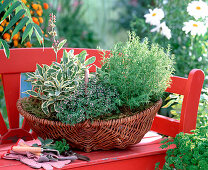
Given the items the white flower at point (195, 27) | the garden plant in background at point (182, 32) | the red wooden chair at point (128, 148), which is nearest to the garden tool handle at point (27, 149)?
the red wooden chair at point (128, 148)

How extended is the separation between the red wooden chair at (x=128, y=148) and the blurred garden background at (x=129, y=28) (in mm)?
193

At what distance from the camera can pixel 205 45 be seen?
261 cm

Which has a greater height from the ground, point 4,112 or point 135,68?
point 135,68

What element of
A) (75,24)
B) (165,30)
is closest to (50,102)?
(165,30)

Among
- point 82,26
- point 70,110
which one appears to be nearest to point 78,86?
point 70,110

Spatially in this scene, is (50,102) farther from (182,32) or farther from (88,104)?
(182,32)

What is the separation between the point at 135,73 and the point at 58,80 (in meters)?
0.37

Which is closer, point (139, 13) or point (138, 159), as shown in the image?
point (138, 159)

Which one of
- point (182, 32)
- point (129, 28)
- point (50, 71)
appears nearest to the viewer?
point (50, 71)

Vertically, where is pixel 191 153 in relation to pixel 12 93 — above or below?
below

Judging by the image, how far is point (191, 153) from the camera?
5.19 feet

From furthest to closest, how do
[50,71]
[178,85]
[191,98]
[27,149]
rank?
[178,85] < [191,98] < [50,71] < [27,149]

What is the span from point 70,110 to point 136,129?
333mm

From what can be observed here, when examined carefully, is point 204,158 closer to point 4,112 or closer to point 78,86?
point 78,86
